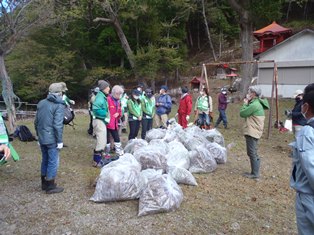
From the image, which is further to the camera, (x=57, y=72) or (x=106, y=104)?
(x=57, y=72)

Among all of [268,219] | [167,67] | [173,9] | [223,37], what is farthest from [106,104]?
[223,37]

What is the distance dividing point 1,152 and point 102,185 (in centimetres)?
182

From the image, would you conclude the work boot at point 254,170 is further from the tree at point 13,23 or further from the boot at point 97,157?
the tree at point 13,23

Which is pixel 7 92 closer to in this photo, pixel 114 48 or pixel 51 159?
pixel 51 159

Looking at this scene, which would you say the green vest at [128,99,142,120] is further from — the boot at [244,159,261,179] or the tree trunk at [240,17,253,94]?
the tree trunk at [240,17,253,94]

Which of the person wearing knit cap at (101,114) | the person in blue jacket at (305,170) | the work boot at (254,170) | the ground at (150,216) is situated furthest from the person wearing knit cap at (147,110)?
the person in blue jacket at (305,170)

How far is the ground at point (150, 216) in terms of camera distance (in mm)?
3844

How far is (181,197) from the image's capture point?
14.5 ft

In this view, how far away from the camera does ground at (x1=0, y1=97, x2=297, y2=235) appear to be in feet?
12.6

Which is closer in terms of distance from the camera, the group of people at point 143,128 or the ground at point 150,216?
the group of people at point 143,128

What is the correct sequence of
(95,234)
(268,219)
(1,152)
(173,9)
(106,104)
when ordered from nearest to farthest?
(1,152), (95,234), (268,219), (106,104), (173,9)

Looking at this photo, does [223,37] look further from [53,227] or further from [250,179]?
[53,227]

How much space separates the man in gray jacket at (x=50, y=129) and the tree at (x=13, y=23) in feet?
17.1

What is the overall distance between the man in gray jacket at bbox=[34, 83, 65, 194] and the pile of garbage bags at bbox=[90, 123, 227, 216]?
82 centimetres
